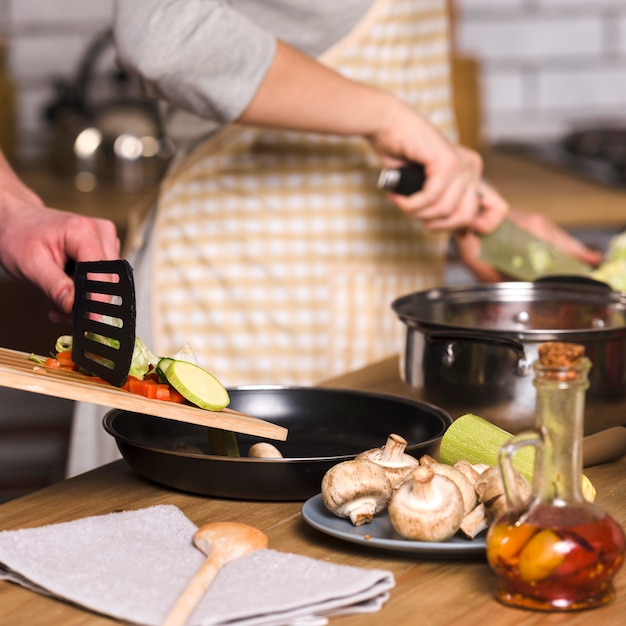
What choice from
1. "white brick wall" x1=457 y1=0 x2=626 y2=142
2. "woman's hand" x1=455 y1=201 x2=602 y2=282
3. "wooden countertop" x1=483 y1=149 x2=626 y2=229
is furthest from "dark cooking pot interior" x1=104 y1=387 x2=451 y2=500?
"white brick wall" x1=457 y1=0 x2=626 y2=142

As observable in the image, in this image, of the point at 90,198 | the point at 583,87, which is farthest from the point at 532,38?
the point at 90,198

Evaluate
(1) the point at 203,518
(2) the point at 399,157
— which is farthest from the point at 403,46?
(1) the point at 203,518

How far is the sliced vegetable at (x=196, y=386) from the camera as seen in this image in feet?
2.86

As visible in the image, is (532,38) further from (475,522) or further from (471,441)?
(475,522)

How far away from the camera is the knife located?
156cm

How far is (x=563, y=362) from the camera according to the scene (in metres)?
0.67

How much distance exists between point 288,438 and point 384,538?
0.85 ft

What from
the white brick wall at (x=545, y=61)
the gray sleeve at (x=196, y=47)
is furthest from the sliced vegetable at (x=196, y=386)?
the white brick wall at (x=545, y=61)

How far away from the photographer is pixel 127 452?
0.92 m

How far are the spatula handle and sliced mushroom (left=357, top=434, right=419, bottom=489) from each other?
0.47 ft

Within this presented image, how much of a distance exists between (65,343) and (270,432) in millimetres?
213

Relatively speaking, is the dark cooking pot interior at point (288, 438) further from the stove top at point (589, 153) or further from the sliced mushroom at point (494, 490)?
the stove top at point (589, 153)

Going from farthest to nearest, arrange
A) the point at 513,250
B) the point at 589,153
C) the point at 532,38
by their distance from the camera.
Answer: the point at 532,38 → the point at 589,153 → the point at 513,250

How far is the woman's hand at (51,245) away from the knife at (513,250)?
0.50 m
